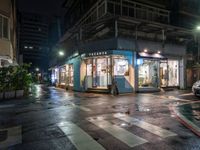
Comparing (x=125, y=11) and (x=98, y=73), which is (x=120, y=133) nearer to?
(x=98, y=73)

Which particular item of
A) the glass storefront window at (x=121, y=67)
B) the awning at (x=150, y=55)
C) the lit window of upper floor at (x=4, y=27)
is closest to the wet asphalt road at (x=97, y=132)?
the glass storefront window at (x=121, y=67)

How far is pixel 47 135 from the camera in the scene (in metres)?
6.25

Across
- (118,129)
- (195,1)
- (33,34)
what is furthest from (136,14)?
(33,34)

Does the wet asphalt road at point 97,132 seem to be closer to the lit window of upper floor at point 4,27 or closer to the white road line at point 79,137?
the white road line at point 79,137

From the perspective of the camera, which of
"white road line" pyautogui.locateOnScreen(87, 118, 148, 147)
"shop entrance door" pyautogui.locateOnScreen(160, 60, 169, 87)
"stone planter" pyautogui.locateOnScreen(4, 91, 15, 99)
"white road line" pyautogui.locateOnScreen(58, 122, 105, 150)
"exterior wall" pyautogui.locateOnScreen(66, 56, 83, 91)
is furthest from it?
"exterior wall" pyautogui.locateOnScreen(66, 56, 83, 91)

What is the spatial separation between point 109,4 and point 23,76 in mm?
9955

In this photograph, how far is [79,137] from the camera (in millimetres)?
6016

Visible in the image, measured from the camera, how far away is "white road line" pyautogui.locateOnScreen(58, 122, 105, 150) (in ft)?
17.4

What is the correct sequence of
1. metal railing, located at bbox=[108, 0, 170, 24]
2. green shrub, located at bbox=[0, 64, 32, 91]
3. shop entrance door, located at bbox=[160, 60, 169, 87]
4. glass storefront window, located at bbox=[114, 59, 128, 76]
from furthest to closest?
shop entrance door, located at bbox=[160, 60, 169, 87]
metal railing, located at bbox=[108, 0, 170, 24]
glass storefront window, located at bbox=[114, 59, 128, 76]
green shrub, located at bbox=[0, 64, 32, 91]

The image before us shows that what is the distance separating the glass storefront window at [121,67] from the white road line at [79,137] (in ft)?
41.9

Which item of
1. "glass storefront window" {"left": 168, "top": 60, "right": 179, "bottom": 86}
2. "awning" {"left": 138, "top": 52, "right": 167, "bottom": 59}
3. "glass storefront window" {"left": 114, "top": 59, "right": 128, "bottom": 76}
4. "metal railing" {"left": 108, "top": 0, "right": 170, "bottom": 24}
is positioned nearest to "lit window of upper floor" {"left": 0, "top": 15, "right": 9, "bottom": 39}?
"metal railing" {"left": 108, "top": 0, "right": 170, "bottom": 24}

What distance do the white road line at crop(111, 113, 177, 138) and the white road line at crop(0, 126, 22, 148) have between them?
368 cm

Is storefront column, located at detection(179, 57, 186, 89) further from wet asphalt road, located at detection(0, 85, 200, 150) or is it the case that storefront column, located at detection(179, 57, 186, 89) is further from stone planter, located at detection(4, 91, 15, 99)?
stone planter, located at detection(4, 91, 15, 99)

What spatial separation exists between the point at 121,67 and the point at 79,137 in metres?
14.6
